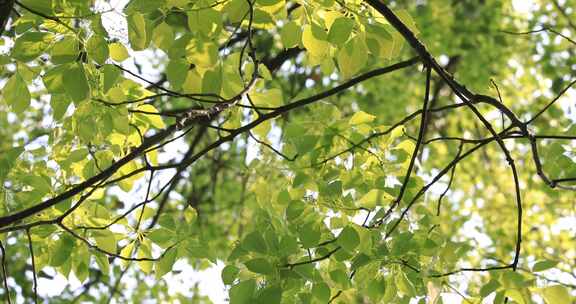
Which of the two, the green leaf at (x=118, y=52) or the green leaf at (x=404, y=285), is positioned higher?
the green leaf at (x=118, y=52)

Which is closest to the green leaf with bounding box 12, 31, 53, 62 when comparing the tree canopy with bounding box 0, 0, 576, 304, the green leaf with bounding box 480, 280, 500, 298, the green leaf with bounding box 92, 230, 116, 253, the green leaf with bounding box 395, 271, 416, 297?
the tree canopy with bounding box 0, 0, 576, 304

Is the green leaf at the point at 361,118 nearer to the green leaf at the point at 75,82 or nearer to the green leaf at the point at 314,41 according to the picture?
the green leaf at the point at 314,41

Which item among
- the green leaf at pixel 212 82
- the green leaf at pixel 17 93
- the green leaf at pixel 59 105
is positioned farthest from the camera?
the green leaf at pixel 59 105

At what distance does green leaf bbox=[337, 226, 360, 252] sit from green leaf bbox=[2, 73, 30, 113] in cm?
76

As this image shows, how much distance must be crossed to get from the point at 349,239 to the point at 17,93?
0.79 meters

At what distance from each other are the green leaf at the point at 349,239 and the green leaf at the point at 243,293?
20cm

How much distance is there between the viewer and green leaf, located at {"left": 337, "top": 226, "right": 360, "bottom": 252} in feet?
4.83

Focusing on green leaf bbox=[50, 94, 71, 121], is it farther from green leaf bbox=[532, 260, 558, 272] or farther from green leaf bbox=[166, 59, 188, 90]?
green leaf bbox=[532, 260, 558, 272]

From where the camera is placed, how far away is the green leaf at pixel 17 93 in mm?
1598

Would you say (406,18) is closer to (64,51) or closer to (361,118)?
(361,118)

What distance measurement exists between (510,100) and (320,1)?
5086mm

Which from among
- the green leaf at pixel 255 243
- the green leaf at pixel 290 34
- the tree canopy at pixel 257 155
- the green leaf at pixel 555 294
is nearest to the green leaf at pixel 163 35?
the tree canopy at pixel 257 155

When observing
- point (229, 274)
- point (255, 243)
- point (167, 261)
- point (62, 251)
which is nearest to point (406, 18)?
point (255, 243)

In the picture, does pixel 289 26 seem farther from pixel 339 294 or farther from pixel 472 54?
pixel 472 54
